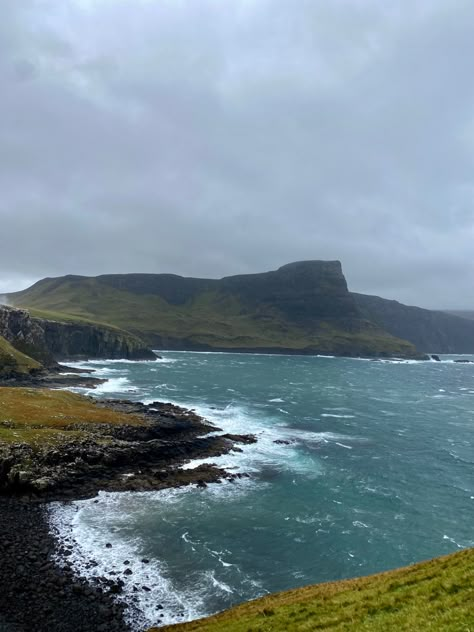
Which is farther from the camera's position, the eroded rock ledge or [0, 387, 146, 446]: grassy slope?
[0, 387, 146, 446]: grassy slope

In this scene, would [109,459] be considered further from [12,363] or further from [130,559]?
[12,363]

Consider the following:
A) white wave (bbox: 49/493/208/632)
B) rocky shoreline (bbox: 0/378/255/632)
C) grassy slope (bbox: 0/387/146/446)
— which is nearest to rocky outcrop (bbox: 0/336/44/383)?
grassy slope (bbox: 0/387/146/446)

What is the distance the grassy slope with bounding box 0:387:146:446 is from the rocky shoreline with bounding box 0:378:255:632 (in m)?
2.93

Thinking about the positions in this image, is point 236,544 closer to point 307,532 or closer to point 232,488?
point 307,532

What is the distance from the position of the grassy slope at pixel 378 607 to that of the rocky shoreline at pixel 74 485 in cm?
768

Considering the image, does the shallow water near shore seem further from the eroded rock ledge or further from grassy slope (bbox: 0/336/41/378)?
grassy slope (bbox: 0/336/41/378)

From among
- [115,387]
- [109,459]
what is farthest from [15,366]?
[109,459]

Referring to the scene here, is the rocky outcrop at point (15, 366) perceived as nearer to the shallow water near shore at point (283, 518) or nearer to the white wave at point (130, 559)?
the shallow water near shore at point (283, 518)

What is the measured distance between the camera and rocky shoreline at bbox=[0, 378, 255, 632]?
97.6ft

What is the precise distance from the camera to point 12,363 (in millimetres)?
132000

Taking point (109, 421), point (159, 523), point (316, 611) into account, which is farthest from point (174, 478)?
point (316, 611)

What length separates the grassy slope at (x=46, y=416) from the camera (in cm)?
6125

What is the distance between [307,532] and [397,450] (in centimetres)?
3896

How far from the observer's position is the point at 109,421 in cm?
7700
